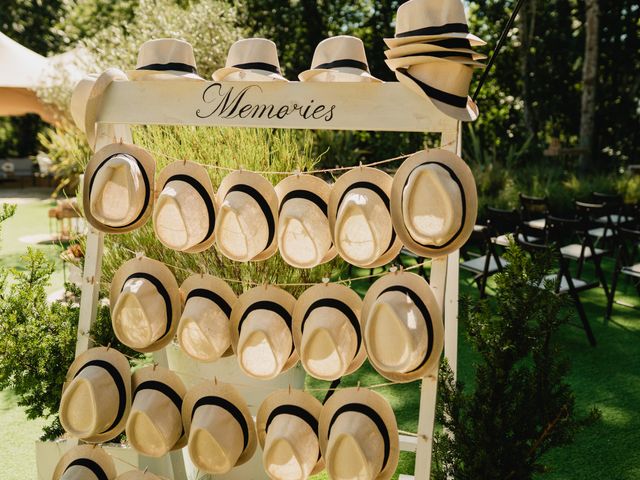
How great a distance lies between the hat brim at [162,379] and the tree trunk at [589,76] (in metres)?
10.2

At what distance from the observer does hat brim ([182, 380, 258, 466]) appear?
1743mm

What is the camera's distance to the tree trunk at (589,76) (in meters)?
10.1

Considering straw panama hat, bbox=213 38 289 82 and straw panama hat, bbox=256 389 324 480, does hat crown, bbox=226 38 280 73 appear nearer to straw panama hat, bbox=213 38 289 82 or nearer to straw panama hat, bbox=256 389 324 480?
straw panama hat, bbox=213 38 289 82

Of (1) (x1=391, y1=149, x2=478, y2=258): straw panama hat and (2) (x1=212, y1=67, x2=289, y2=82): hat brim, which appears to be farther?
(2) (x1=212, y1=67, x2=289, y2=82): hat brim

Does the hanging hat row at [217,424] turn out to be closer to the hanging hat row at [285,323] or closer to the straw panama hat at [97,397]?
the straw panama hat at [97,397]

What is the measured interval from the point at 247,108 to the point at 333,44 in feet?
1.05

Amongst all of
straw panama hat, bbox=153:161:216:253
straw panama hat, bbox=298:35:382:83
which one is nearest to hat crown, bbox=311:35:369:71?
straw panama hat, bbox=298:35:382:83

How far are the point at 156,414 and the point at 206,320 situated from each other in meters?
0.32

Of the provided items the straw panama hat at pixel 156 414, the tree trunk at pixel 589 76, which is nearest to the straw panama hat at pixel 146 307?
the straw panama hat at pixel 156 414

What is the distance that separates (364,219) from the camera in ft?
5.00

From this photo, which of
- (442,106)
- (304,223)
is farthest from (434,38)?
(304,223)

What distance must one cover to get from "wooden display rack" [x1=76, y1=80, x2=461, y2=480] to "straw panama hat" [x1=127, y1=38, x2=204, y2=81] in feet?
0.11

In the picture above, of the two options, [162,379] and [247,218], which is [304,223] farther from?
[162,379]

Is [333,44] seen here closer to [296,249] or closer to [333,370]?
[296,249]
